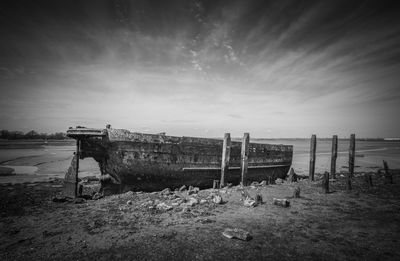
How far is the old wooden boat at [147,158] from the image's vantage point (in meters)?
7.96

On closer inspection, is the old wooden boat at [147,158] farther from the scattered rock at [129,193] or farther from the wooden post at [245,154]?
the wooden post at [245,154]

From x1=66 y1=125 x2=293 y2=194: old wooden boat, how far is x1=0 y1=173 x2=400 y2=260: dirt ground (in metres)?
0.77

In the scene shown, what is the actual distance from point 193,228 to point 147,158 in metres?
4.07

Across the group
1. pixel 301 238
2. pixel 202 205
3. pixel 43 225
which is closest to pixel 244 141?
pixel 202 205

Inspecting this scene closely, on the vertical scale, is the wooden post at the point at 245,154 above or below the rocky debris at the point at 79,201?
above

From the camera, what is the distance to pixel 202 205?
6.96 metres

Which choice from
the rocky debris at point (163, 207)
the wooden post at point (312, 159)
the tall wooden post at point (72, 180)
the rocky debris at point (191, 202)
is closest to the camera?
the rocky debris at point (163, 207)

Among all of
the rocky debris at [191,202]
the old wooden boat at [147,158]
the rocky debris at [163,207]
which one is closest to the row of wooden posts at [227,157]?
the old wooden boat at [147,158]

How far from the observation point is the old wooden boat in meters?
7.96

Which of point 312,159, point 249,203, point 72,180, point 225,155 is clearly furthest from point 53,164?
point 312,159

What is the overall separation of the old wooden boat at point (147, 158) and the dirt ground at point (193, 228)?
765 millimetres

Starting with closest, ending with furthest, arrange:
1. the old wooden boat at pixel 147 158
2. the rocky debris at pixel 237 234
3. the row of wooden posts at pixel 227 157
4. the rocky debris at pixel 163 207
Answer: the rocky debris at pixel 237 234 → the rocky debris at pixel 163 207 → the old wooden boat at pixel 147 158 → the row of wooden posts at pixel 227 157

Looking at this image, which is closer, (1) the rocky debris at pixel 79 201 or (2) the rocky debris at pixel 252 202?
(2) the rocky debris at pixel 252 202

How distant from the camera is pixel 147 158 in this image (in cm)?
847
